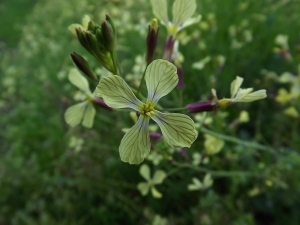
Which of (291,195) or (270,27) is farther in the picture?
(270,27)

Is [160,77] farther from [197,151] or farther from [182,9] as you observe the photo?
[197,151]


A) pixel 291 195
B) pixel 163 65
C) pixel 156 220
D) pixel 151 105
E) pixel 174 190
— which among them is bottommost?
pixel 291 195

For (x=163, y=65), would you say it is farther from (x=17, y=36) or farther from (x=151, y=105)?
(x=17, y=36)

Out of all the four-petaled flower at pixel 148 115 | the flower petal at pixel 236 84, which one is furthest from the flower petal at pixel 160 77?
the flower petal at pixel 236 84

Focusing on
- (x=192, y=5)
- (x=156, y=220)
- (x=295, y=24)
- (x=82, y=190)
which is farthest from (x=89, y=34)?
(x=295, y=24)

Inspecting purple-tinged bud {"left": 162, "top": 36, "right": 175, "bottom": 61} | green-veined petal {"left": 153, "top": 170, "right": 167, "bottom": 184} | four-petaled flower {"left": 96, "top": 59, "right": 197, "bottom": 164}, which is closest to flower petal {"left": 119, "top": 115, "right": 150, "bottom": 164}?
four-petaled flower {"left": 96, "top": 59, "right": 197, "bottom": 164}

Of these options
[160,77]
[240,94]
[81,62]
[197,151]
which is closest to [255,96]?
[240,94]

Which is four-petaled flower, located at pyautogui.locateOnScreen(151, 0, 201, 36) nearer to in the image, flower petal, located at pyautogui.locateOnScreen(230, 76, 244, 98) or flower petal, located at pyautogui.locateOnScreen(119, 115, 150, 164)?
flower petal, located at pyautogui.locateOnScreen(230, 76, 244, 98)

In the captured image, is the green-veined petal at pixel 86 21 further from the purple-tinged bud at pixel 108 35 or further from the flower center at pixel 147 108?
the flower center at pixel 147 108
